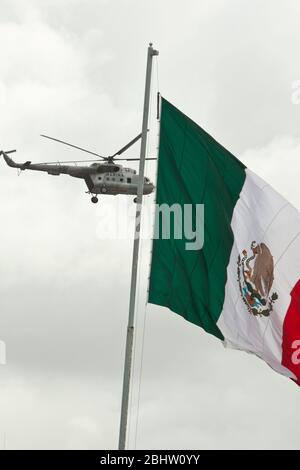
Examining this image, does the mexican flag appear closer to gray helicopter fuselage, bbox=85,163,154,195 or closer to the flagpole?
the flagpole

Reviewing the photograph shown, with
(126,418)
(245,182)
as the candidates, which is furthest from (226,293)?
(126,418)

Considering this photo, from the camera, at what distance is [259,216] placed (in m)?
24.0

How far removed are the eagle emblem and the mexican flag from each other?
0.02 meters

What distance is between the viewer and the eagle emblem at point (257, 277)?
23.2 m

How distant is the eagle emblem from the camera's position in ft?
76.3

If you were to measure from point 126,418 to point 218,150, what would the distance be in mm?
6711

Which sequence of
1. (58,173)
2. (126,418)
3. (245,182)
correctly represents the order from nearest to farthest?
(126,418), (245,182), (58,173)

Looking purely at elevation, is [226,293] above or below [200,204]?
below

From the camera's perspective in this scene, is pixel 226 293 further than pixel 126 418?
Yes

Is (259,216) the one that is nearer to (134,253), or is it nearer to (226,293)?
(226,293)

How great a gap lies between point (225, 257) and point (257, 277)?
81 centimetres

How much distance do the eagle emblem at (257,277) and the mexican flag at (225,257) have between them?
0.02 metres

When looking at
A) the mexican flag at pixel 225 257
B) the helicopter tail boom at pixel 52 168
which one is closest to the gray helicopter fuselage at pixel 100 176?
the helicopter tail boom at pixel 52 168

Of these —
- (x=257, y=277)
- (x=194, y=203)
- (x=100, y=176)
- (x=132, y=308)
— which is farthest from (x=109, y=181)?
(x=132, y=308)
